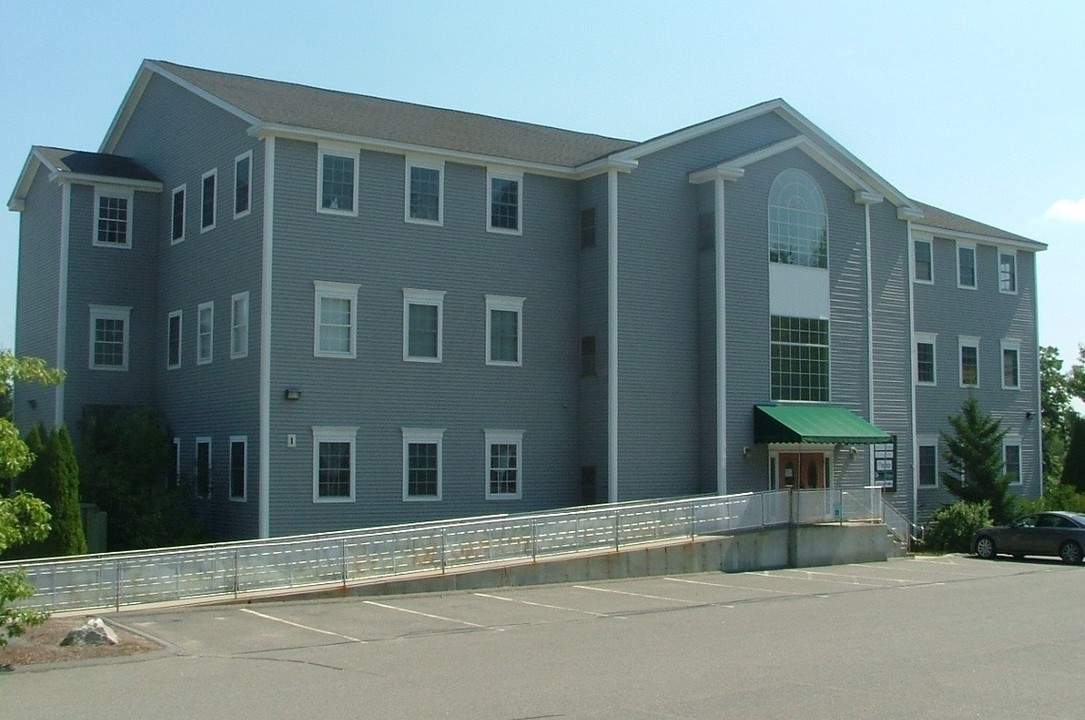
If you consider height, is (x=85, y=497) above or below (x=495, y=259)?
below

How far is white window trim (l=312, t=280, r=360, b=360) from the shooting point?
94.5ft

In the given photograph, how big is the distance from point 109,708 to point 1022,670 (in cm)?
989

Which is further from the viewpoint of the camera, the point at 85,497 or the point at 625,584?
the point at 85,497

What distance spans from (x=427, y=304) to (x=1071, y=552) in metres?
18.0

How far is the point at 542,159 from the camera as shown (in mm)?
32875

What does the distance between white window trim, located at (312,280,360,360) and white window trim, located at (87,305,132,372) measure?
7658mm

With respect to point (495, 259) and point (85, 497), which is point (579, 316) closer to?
point (495, 259)

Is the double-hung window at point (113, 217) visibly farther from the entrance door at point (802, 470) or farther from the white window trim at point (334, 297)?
the entrance door at point (802, 470)

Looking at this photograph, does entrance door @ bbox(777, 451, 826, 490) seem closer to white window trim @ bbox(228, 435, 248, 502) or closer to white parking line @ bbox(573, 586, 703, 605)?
white parking line @ bbox(573, 586, 703, 605)

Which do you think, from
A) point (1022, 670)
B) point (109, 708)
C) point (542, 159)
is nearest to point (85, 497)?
point (542, 159)

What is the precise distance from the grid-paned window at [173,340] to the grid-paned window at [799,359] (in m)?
16.1

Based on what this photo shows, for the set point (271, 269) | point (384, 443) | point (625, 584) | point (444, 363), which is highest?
point (271, 269)

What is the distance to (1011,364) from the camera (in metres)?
45.9

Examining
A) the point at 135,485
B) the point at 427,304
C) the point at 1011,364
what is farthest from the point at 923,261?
the point at 135,485
